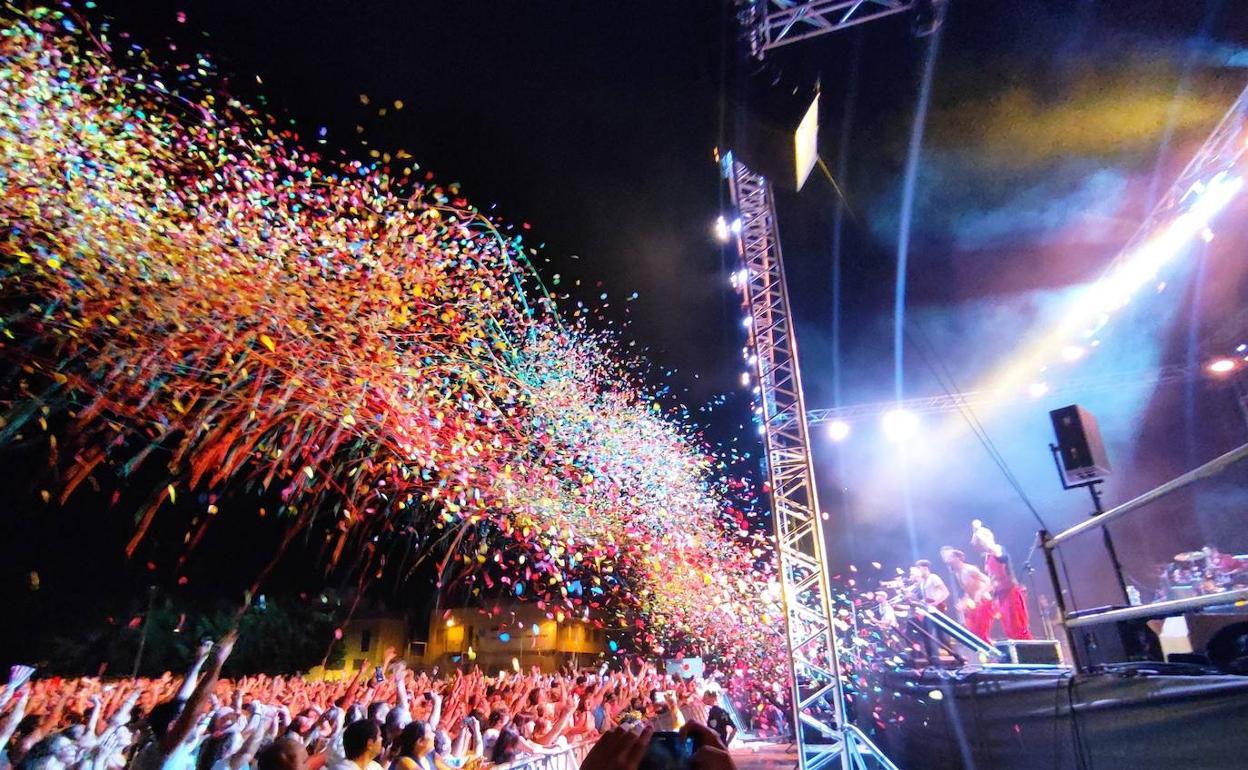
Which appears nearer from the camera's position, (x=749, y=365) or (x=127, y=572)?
(x=749, y=365)

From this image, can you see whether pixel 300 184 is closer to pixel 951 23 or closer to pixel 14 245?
pixel 14 245

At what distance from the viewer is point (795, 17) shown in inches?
216

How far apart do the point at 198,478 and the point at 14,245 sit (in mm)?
7749

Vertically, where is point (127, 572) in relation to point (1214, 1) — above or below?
below

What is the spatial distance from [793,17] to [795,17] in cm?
2

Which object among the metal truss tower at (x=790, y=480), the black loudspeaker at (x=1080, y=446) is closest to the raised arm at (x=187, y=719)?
the metal truss tower at (x=790, y=480)

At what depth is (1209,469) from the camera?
2283mm

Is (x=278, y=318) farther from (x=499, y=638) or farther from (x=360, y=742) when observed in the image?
(x=499, y=638)

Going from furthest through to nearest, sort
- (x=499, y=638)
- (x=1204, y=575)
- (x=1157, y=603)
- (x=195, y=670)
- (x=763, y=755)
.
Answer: (x=499, y=638) → (x=763, y=755) → (x=1204, y=575) → (x=195, y=670) → (x=1157, y=603)

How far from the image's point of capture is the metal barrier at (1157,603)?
2158 mm

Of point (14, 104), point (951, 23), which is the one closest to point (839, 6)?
point (951, 23)

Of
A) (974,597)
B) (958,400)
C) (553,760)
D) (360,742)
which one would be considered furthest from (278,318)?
(958,400)

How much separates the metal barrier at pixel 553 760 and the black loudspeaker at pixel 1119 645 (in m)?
3.39

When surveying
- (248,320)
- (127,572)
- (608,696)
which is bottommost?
(608,696)
